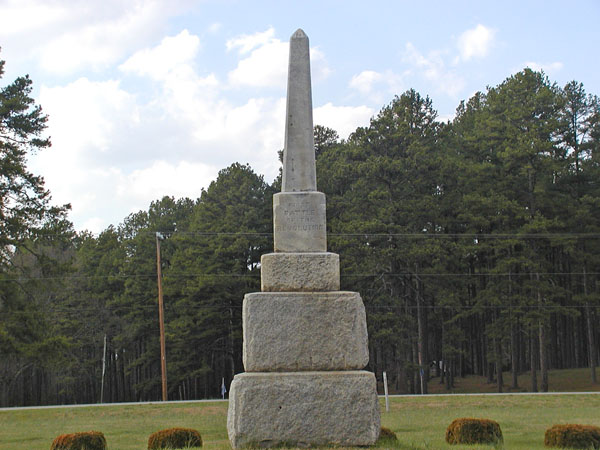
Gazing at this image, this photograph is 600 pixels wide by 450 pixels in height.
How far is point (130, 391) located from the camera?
54750mm

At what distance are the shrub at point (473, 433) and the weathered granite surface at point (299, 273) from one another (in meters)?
3.26

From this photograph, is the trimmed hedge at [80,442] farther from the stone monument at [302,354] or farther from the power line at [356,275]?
the power line at [356,275]

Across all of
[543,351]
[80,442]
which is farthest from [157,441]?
[543,351]

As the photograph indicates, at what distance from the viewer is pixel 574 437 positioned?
9578 mm

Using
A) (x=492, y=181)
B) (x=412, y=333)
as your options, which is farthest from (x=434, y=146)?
(x=412, y=333)

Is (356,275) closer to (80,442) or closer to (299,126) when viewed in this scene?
(80,442)

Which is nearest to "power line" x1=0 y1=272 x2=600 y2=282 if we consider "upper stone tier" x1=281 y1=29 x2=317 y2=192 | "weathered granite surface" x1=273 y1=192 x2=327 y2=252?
"upper stone tier" x1=281 y1=29 x2=317 y2=192

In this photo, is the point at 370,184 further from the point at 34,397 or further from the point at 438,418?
the point at 34,397

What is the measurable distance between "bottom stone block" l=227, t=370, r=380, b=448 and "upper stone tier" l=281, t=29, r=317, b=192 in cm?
230

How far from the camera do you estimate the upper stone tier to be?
8820mm

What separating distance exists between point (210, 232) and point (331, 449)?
36951 millimetres

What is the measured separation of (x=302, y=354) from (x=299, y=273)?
90 cm

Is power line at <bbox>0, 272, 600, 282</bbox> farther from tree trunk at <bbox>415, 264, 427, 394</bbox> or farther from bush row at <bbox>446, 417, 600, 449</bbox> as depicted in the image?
bush row at <bbox>446, 417, 600, 449</bbox>

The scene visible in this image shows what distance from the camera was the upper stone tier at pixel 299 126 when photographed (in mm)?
8820
